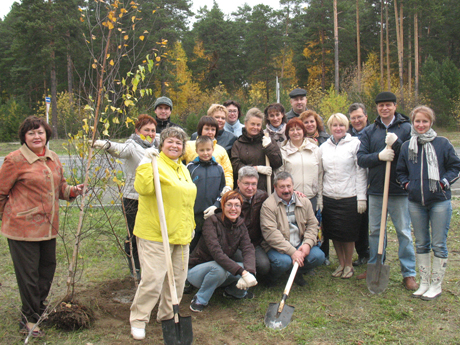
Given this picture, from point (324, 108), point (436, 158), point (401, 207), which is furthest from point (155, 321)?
point (324, 108)

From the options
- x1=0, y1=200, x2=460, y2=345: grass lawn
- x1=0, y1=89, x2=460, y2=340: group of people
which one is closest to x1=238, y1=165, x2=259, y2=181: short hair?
x1=0, y1=89, x2=460, y2=340: group of people

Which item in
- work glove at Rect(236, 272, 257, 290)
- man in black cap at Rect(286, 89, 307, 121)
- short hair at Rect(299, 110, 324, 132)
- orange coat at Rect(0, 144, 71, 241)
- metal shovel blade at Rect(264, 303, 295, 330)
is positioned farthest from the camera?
man in black cap at Rect(286, 89, 307, 121)

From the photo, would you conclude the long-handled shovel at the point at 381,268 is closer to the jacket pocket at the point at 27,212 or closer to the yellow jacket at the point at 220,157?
the yellow jacket at the point at 220,157

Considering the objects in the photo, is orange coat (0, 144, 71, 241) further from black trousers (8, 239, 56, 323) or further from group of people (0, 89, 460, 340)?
black trousers (8, 239, 56, 323)

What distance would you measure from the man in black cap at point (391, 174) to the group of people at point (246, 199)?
0.01 metres

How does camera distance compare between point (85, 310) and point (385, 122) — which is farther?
point (385, 122)

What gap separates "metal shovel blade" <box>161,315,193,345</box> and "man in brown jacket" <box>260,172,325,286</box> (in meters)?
1.52

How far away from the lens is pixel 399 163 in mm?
4297

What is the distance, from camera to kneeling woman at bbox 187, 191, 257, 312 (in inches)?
158

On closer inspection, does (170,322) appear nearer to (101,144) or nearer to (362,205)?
(101,144)

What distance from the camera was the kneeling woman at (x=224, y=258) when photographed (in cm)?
402

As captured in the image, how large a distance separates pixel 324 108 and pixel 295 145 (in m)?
21.9

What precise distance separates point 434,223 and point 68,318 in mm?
3888

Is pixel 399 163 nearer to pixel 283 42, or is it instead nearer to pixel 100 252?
pixel 100 252
